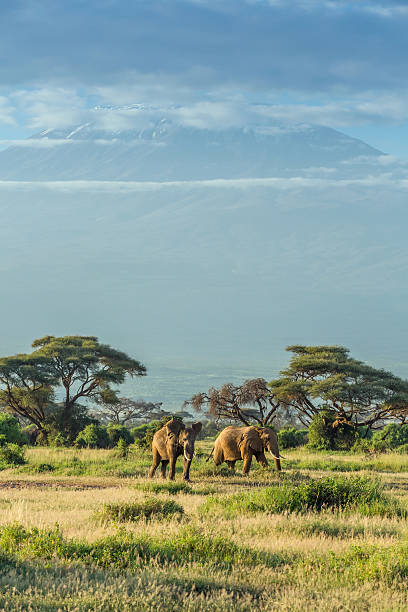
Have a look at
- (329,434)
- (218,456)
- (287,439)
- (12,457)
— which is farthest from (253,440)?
(287,439)

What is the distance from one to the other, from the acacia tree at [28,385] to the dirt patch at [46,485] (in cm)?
2311

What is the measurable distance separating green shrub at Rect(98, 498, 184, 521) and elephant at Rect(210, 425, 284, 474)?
369 inches

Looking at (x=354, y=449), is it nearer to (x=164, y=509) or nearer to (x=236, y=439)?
(x=236, y=439)

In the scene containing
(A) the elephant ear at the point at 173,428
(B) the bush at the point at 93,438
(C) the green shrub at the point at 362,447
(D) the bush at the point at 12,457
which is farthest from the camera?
(B) the bush at the point at 93,438

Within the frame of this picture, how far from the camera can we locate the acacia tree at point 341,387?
41125 millimetres

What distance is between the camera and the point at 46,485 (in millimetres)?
20969

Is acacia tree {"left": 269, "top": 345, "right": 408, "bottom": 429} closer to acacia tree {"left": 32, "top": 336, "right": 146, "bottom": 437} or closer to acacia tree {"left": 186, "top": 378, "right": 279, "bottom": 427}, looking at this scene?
acacia tree {"left": 186, "top": 378, "right": 279, "bottom": 427}

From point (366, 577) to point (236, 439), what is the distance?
47.4ft

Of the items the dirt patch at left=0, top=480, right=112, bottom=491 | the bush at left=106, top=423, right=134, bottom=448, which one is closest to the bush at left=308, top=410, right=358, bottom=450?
the bush at left=106, top=423, right=134, bottom=448

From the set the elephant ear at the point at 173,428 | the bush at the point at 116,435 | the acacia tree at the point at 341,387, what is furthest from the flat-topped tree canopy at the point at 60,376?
the elephant ear at the point at 173,428

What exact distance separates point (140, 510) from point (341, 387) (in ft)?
95.5

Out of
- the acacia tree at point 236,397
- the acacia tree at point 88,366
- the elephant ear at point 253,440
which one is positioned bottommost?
the elephant ear at point 253,440

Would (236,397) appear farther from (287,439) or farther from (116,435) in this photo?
(116,435)

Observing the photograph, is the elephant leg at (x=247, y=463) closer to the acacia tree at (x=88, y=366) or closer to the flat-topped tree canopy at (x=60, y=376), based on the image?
the flat-topped tree canopy at (x=60, y=376)
